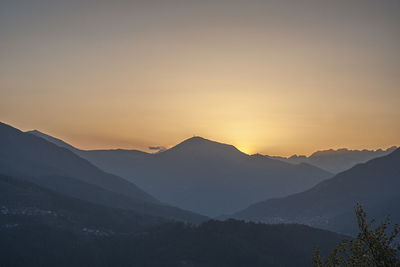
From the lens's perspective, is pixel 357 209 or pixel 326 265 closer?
pixel 357 209

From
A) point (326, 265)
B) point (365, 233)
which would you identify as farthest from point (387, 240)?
point (326, 265)

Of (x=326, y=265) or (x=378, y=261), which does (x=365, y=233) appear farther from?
(x=326, y=265)

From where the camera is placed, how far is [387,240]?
172 feet

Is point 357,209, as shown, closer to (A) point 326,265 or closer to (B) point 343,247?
(B) point 343,247

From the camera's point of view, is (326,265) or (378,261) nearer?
(378,261)

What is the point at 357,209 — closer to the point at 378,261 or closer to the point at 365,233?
the point at 365,233

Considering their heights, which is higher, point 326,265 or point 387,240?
point 387,240

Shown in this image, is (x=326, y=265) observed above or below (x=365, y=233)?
below

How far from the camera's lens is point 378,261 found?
5119 centimetres

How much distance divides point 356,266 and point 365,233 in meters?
3.97

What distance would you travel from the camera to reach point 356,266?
52625 mm

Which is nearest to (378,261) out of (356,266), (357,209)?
(356,266)

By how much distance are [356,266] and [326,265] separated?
431 centimetres

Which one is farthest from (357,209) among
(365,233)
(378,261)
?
(378,261)
